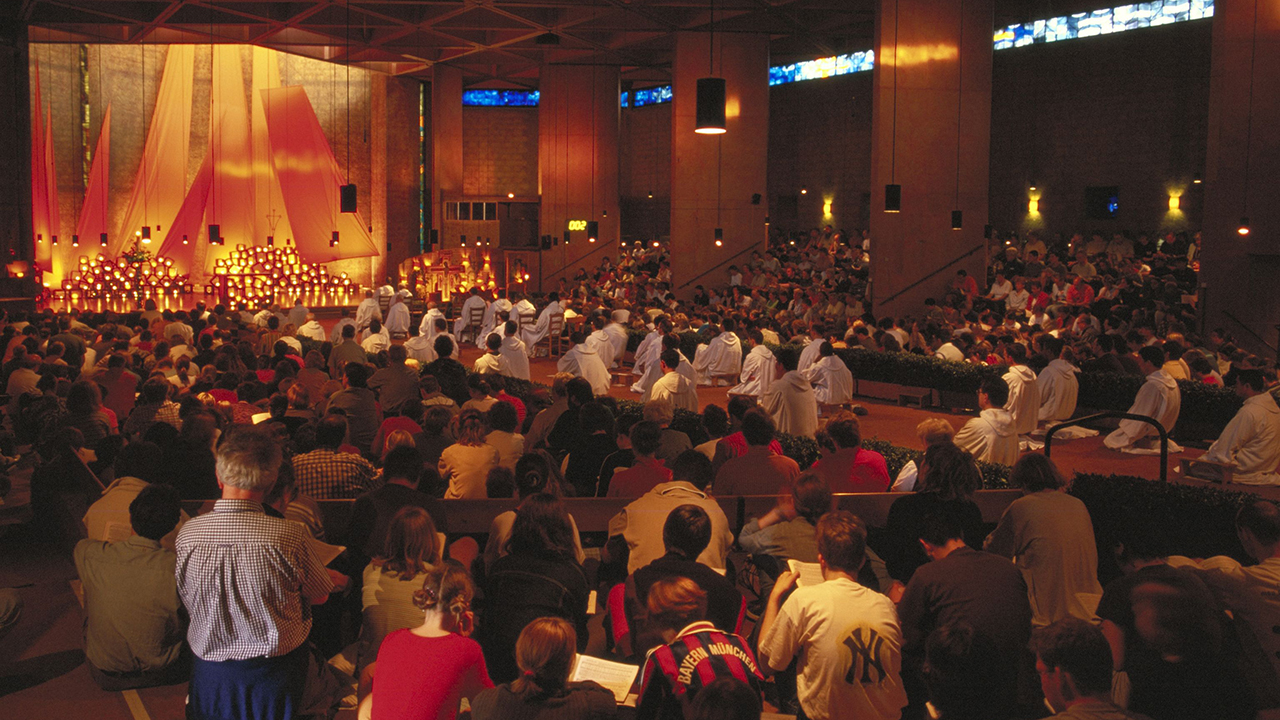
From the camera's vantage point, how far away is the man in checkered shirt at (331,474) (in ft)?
18.4

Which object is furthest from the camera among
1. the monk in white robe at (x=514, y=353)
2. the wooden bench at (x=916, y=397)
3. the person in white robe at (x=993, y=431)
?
the monk in white robe at (x=514, y=353)

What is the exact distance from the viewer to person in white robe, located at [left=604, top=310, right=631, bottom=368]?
16.2 meters

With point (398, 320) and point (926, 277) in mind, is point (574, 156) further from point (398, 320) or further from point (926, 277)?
point (926, 277)

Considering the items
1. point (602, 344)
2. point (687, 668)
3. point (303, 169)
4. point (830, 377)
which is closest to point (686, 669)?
point (687, 668)

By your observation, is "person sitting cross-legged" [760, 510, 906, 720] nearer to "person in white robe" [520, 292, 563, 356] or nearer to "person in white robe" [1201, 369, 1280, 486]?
"person in white robe" [1201, 369, 1280, 486]

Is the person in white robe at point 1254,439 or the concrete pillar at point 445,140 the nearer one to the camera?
the person in white robe at point 1254,439

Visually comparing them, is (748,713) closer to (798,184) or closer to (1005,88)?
(1005,88)

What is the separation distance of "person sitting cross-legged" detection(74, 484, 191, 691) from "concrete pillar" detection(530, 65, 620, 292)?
26.3 m

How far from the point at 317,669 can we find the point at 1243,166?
14.1 meters

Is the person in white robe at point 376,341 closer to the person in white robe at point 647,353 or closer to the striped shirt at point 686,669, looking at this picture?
the person in white robe at point 647,353

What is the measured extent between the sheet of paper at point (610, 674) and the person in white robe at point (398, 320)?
58.0 feet

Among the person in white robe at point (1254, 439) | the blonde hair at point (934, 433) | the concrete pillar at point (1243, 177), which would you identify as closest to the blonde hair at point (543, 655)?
the blonde hair at point (934, 433)

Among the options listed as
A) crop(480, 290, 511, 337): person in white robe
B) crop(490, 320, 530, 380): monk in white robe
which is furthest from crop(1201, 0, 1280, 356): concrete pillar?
crop(480, 290, 511, 337): person in white robe

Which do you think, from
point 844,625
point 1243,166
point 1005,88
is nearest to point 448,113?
point 1005,88
